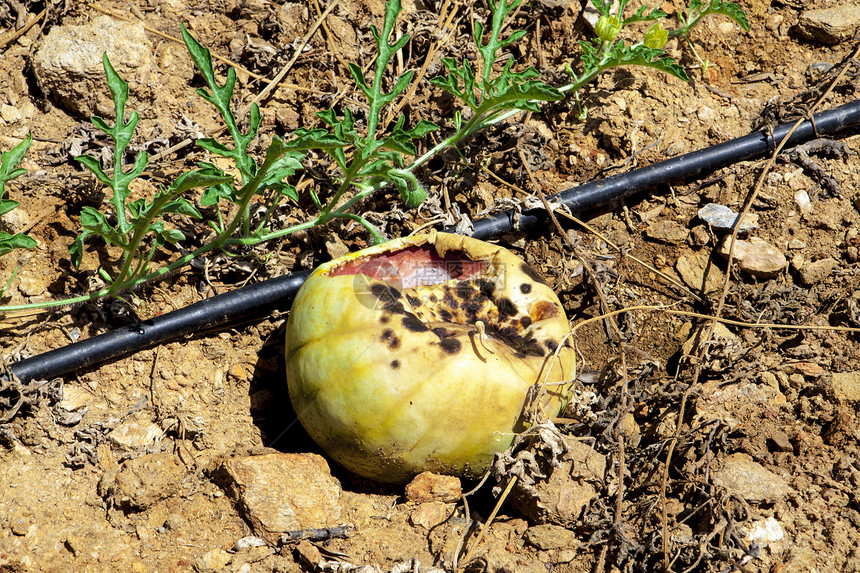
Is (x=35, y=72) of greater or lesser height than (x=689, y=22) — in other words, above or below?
below

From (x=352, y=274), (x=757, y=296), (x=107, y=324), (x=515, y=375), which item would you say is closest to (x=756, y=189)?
(x=757, y=296)

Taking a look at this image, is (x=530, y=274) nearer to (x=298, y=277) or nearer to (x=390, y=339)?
(x=390, y=339)

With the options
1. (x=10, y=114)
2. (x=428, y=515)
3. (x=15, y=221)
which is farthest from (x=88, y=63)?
(x=428, y=515)

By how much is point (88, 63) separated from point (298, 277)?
4.78 feet

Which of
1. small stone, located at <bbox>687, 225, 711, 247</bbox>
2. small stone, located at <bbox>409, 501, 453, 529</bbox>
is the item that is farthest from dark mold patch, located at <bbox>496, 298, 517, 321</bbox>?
small stone, located at <bbox>687, 225, 711, 247</bbox>

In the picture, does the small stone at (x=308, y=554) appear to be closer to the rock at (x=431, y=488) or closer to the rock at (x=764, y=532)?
the rock at (x=431, y=488)

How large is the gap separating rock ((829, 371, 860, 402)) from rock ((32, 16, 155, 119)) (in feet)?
11.5

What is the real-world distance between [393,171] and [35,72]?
194cm

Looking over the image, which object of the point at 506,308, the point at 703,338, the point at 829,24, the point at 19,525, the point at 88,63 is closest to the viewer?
the point at 19,525

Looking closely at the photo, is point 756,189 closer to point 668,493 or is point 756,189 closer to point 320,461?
point 668,493

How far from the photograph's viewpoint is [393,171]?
2660mm

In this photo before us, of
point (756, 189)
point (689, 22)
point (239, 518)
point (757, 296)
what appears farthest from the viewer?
point (689, 22)

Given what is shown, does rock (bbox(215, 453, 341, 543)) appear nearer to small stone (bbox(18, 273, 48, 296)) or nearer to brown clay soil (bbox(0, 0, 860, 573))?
brown clay soil (bbox(0, 0, 860, 573))

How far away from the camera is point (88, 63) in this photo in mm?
3184
